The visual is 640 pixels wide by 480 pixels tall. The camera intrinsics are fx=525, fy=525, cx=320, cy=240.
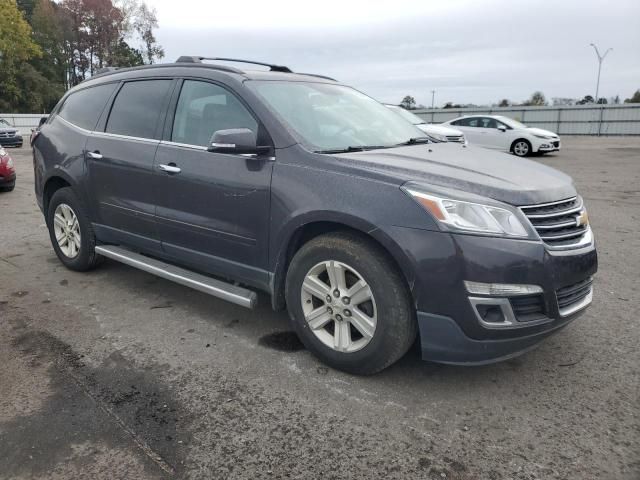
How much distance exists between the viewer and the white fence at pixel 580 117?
32.8 m

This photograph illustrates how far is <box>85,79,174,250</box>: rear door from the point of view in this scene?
4.06 m

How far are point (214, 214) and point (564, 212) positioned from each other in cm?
218

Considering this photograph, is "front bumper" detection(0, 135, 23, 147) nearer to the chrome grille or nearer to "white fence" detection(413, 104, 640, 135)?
the chrome grille

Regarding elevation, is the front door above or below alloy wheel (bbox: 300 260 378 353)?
above

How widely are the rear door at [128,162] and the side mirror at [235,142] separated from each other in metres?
1.00

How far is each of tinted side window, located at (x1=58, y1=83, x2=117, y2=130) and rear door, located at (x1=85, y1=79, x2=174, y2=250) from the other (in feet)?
0.60

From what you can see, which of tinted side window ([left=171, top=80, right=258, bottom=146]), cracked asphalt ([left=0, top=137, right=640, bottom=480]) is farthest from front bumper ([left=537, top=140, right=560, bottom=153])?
tinted side window ([left=171, top=80, right=258, bottom=146])

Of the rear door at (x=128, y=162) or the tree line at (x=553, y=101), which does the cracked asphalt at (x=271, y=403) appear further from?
the tree line at (x=553, y=101)

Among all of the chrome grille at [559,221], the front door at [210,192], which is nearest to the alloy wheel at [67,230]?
the front door at [210,192]

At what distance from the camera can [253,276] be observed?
3492 millimetres

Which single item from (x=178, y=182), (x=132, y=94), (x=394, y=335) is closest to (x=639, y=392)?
(x=394, y=335)

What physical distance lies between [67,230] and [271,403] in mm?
3240

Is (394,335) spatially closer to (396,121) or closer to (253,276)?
(253,276)

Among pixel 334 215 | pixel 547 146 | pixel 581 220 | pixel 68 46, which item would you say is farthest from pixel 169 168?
pixel 68 46
